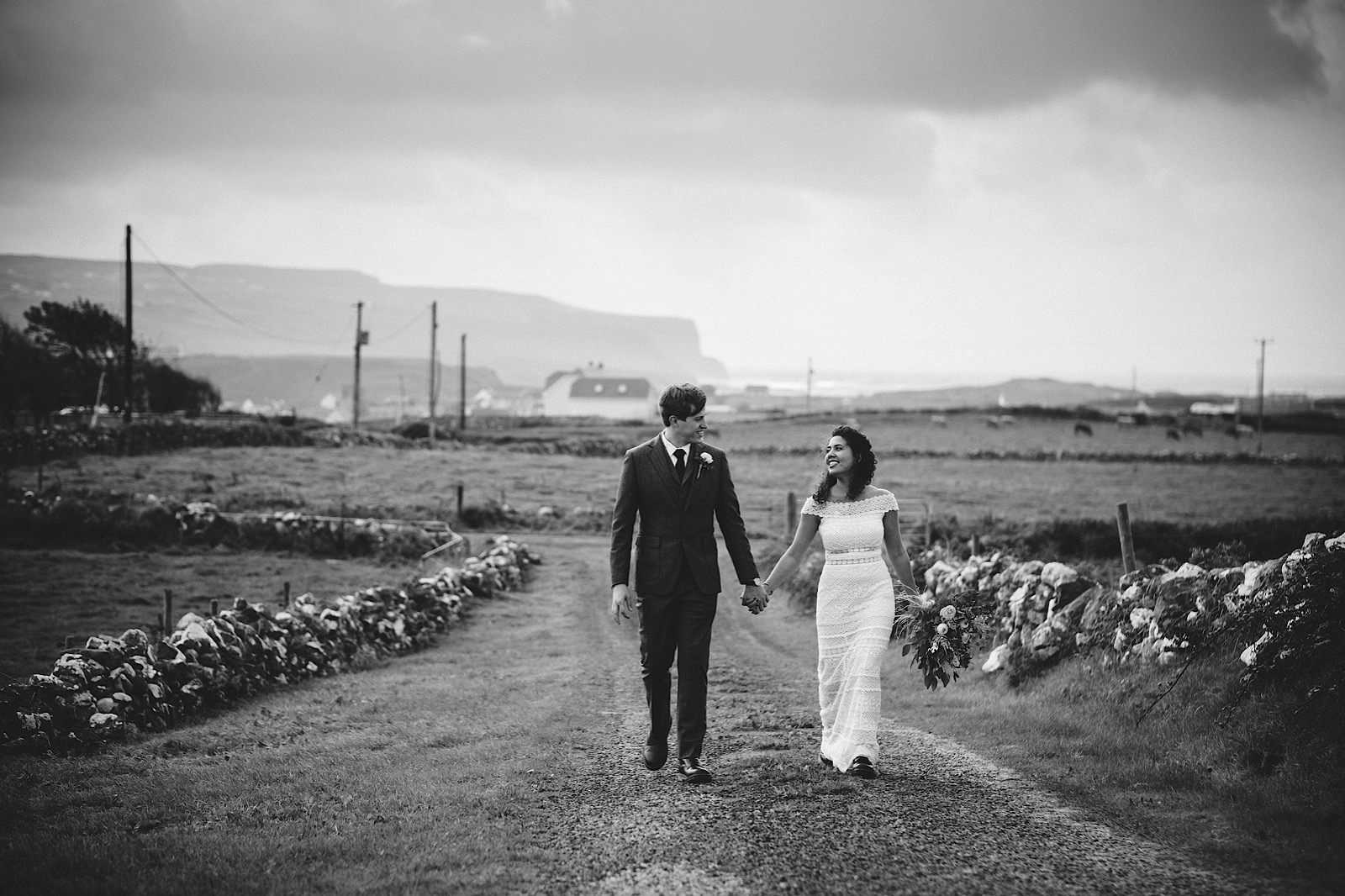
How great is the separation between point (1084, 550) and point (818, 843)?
1795cm

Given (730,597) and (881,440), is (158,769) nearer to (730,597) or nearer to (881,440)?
(730,597)

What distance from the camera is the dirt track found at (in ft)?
17.0

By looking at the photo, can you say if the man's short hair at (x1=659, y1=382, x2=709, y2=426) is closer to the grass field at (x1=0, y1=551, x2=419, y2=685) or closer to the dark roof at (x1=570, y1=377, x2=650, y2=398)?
the grass field at (x1=0, y1=551, x2=419, y2=685)

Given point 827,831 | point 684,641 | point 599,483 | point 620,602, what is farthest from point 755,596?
point 599,483

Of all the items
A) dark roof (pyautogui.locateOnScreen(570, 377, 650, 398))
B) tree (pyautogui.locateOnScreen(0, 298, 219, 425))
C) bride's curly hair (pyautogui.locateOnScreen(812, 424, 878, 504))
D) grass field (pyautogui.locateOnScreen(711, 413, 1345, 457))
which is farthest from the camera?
dark roof (pyautogui.locateOnScreen(570, 377, 650, 398))

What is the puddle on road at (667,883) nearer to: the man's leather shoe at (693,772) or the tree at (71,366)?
the man's leather shoe at (693,772)

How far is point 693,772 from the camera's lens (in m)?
6.93

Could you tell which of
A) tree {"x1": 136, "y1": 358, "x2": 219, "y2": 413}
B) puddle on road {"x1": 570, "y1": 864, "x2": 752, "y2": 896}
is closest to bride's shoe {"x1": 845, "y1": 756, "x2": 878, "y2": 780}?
puddle on road {"x1": 570, "y1": 864, "x2": 752, "y2": 896}

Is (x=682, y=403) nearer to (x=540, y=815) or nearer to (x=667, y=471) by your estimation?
(x=667, y=471)

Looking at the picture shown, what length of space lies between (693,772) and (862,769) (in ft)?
3.91

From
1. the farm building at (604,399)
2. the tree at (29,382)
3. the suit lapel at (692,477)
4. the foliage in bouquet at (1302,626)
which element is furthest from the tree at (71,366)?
the foliage in bouquet at (1302,626)

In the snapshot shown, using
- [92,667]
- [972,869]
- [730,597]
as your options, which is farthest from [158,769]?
[730,597]

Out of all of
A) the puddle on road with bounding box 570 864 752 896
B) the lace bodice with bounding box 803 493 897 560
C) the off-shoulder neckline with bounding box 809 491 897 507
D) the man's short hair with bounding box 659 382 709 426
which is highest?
the man's short hair with bounding box 659 382 709 426

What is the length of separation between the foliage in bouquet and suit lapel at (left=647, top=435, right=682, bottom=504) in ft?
14.9
